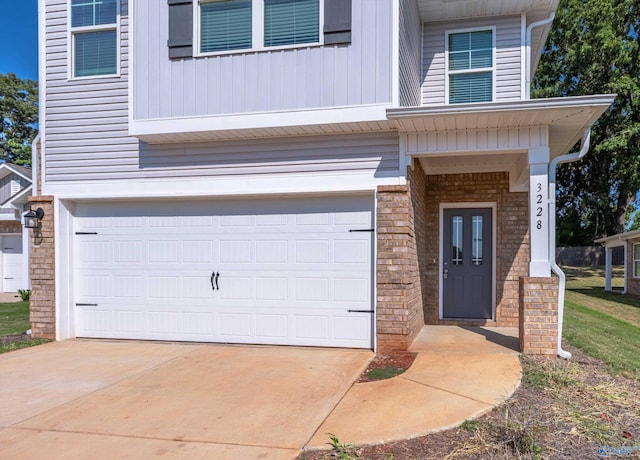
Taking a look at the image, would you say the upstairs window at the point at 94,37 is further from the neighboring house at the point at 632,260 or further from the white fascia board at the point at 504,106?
the neighboring house at the point at 632,260

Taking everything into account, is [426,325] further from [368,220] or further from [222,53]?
[222,53]

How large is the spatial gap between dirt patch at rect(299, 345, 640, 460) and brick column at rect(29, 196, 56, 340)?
18.7 feet

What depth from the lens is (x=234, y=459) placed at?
134 inches

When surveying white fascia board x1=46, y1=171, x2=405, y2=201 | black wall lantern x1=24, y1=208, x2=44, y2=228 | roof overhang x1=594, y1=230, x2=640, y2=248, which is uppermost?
white fascia board x1=46, y1=171, x2=405, y2=201

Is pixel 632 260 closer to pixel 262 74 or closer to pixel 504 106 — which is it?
pixel 504 106

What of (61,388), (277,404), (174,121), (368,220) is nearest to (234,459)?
(277,404)

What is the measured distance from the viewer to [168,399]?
15.4 feet

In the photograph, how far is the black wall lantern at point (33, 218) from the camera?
7250mm

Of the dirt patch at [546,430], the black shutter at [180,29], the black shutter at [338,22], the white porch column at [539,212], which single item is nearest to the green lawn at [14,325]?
the black shutter at [180,29]

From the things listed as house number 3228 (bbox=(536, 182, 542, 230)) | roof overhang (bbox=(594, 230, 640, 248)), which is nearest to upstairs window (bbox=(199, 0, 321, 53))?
house number 3228 (bbox=(536, 182, 542, 230))

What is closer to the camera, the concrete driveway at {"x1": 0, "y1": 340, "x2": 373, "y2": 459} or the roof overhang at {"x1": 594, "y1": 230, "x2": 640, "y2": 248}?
the concrete driveway at {"x1": 0, "y1": 340, "x2": 373, "y2": 459}

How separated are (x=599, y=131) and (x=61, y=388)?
24759 millimetres

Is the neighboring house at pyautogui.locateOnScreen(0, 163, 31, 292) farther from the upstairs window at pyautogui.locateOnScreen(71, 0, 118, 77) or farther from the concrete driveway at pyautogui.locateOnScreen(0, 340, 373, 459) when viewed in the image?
the concrete driveway at pyautogui.locateOnScreen(0, 340, 373, 459)

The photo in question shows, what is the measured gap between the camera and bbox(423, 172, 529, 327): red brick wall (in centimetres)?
842
